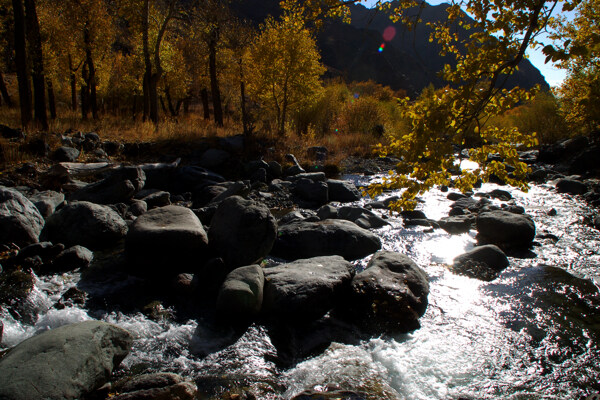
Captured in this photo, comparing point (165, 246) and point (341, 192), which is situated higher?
point (165, 246)

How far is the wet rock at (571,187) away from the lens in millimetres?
11914

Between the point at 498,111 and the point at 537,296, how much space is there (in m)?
3.77

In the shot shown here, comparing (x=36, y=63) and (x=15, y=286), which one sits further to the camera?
(x=36, y=63)

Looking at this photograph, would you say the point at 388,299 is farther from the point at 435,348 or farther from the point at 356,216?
the point at 356,216

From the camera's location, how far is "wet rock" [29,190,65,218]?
7109 millimetres

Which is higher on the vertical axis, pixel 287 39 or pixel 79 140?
pixel 287 39

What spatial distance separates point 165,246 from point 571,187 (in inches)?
522

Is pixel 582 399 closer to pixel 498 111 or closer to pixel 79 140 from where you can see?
pixel 498 111

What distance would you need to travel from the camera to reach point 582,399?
332 centimetres

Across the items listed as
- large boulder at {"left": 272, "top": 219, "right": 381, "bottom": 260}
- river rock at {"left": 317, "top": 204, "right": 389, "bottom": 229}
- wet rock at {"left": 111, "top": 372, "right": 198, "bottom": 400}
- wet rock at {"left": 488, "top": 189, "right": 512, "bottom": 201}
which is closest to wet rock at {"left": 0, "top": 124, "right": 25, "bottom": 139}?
large boulder at {"left": 272, "top": 219, "right": 381, "bottom": 260}

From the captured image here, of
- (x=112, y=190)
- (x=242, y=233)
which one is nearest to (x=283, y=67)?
(x=112, y=190)

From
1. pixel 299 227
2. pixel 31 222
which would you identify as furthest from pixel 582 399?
pixel 31 222

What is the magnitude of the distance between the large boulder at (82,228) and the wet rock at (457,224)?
7208 mm

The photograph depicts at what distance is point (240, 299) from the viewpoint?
4.38 metres
